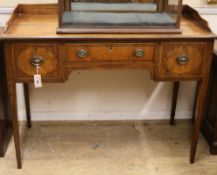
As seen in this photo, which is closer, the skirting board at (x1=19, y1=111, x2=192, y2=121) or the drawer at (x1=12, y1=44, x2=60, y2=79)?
the drawer at (x1=12, y1=44, x2=60, y2=79)

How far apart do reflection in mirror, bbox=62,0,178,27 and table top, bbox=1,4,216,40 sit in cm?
8

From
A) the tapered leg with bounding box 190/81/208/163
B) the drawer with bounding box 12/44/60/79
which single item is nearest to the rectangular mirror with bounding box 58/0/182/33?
the drawer with bounding box 12/44/60/79

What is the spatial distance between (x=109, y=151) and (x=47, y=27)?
856 mm

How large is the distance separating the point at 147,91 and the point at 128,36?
0.81 meters

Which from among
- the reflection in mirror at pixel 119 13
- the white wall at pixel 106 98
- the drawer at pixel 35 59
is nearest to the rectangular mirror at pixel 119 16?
the reflection in mirror at pixel 119 13

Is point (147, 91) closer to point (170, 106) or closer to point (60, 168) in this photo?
point (170, 106)

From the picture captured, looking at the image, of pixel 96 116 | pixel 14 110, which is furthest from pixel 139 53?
pixel 96 116

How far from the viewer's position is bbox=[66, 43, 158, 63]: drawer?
1.62 meters

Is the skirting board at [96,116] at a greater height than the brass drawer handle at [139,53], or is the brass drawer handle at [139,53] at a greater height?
the brass drawer handle at [139,53]

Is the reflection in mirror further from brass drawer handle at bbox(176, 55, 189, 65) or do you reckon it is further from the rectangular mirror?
brass drawer handle at bbox(176, 55, 189, 65)

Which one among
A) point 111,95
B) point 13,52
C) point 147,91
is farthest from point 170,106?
point 13,52

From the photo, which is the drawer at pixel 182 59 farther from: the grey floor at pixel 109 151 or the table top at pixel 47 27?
the grey floor at pixel 109 151

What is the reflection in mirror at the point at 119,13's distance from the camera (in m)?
1.67

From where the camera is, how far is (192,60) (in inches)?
66.8
